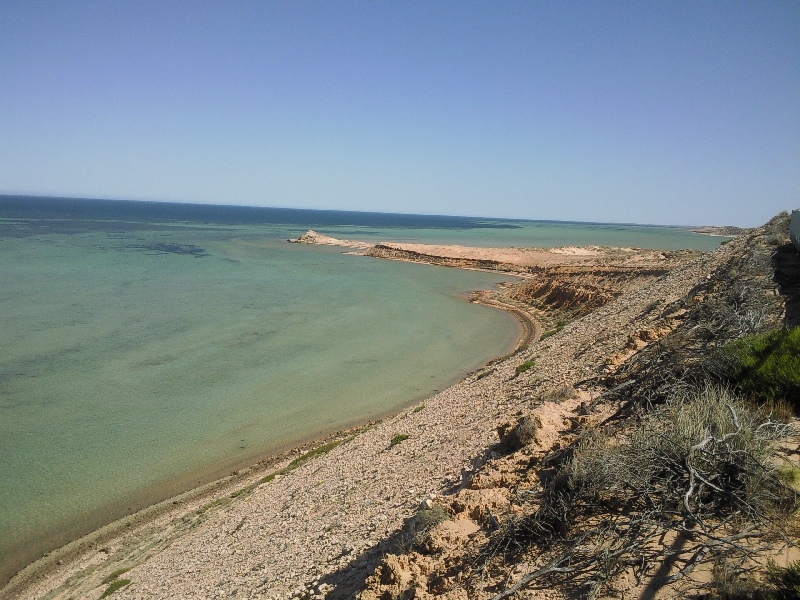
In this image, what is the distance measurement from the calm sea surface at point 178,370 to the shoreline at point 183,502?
25 centimetres

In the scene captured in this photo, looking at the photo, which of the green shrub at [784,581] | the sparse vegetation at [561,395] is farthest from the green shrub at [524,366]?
the green shrub at [784,581]

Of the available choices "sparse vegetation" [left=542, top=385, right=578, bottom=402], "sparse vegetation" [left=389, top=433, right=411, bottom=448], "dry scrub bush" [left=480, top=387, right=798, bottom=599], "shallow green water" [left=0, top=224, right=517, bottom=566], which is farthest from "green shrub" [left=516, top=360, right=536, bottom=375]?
"dry scrub bush" [left=480, top=387, right=798, bottom=599]

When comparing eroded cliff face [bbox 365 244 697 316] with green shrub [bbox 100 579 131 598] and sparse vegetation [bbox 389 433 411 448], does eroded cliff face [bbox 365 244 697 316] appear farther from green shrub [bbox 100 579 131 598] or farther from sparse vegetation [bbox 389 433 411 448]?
green shrub [bbox 100 579 131 598]

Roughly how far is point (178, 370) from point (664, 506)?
816 inches

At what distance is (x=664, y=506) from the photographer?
5129 millimetres

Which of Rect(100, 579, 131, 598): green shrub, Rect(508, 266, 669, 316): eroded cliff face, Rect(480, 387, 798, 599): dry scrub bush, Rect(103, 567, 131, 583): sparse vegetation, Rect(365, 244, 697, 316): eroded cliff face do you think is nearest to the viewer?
Rect(480, 387, 798, 599): dry scrub bush

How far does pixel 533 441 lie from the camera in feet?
28.3

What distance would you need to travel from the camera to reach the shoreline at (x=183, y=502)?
1078 cm

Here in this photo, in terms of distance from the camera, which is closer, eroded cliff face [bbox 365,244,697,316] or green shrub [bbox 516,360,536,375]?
green shrub [bbox 516,360,536,375]

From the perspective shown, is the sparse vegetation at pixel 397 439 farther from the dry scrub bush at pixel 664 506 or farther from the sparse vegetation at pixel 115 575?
the dry scrub bush at pixel 664 506

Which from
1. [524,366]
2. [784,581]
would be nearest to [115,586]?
[784,581]

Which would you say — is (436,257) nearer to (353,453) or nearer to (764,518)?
(353,453)

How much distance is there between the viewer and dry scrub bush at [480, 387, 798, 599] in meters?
4.64

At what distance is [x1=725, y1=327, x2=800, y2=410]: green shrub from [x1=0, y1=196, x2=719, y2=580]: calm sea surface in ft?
41.0
